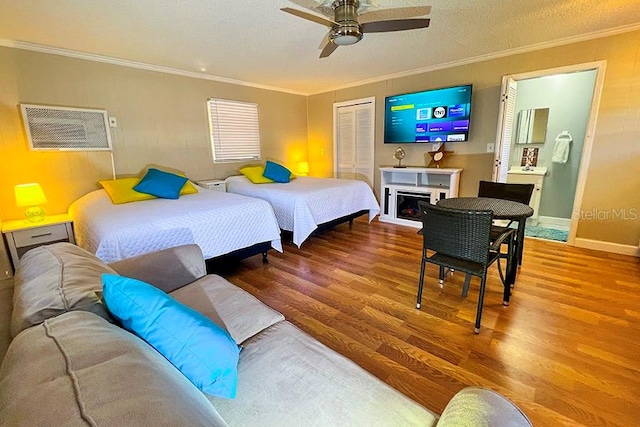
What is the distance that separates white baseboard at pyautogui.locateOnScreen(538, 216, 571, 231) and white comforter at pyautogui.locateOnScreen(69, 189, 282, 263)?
4312 millimetres

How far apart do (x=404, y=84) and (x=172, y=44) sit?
331 centimetres

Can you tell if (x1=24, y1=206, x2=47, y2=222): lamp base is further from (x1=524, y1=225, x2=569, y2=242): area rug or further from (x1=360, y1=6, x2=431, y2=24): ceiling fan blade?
(x1=524, y1=225, x2=569, y2=242): area rug

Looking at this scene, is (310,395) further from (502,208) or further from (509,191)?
(509,191)

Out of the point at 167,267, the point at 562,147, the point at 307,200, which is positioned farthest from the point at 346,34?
the point at 562,147

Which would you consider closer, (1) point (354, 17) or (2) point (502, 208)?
(1) point (354, 17)

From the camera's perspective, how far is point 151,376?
2.01 feet

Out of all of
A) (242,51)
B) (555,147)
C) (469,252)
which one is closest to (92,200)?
(242,51)

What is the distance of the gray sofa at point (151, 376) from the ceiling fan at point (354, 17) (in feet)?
6.59

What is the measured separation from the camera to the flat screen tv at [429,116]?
3971 millimetres

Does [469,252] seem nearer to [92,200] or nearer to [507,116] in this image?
[507,116]

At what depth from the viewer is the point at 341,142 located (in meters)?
5.59

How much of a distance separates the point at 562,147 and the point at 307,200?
399cm

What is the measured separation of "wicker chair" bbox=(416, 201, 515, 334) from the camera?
1843 millimetres

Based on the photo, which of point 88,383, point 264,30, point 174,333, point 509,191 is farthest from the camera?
point 509,191
